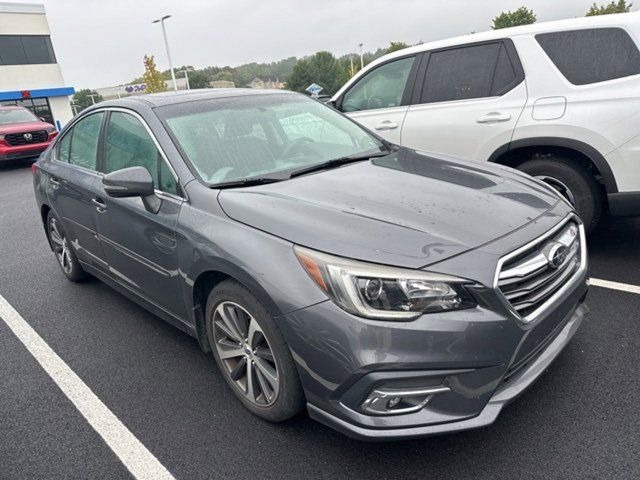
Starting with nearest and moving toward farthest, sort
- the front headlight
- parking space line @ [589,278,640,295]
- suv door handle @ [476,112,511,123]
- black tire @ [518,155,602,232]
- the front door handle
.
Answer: the front headlight, the front door handle, parking space line @ [589,278,640,295], black tire @ [518,155,602,232], suv door handle @ [476,112,511,123]

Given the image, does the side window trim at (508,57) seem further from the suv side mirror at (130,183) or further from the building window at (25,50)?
the building window at (25,50)

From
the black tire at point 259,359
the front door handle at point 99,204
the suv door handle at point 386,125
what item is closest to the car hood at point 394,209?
the black tire at point 259,359

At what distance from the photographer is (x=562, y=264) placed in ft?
7.52

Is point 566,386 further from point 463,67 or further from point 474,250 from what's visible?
point 463,67

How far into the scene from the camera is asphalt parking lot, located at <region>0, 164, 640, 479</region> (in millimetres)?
2174

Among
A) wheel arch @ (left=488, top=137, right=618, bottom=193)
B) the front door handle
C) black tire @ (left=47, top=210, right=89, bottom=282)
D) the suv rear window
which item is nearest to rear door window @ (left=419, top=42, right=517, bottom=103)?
the suv rear window

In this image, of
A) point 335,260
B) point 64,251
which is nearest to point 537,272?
point 335,260

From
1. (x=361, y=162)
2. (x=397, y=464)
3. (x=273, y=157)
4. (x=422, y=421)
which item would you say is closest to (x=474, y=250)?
(x=422, y=421)

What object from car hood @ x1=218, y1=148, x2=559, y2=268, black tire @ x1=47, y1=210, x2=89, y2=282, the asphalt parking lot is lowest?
the asphalt parking lot

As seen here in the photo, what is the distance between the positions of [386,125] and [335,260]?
10.9ft

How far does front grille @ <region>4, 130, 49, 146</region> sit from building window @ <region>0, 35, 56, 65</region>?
88.2 feet

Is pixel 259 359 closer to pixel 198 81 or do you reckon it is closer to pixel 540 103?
pixel 540 103

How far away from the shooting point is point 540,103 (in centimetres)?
409

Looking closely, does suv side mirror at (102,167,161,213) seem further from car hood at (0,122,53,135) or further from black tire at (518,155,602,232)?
car hood at (0,122,53,135)
